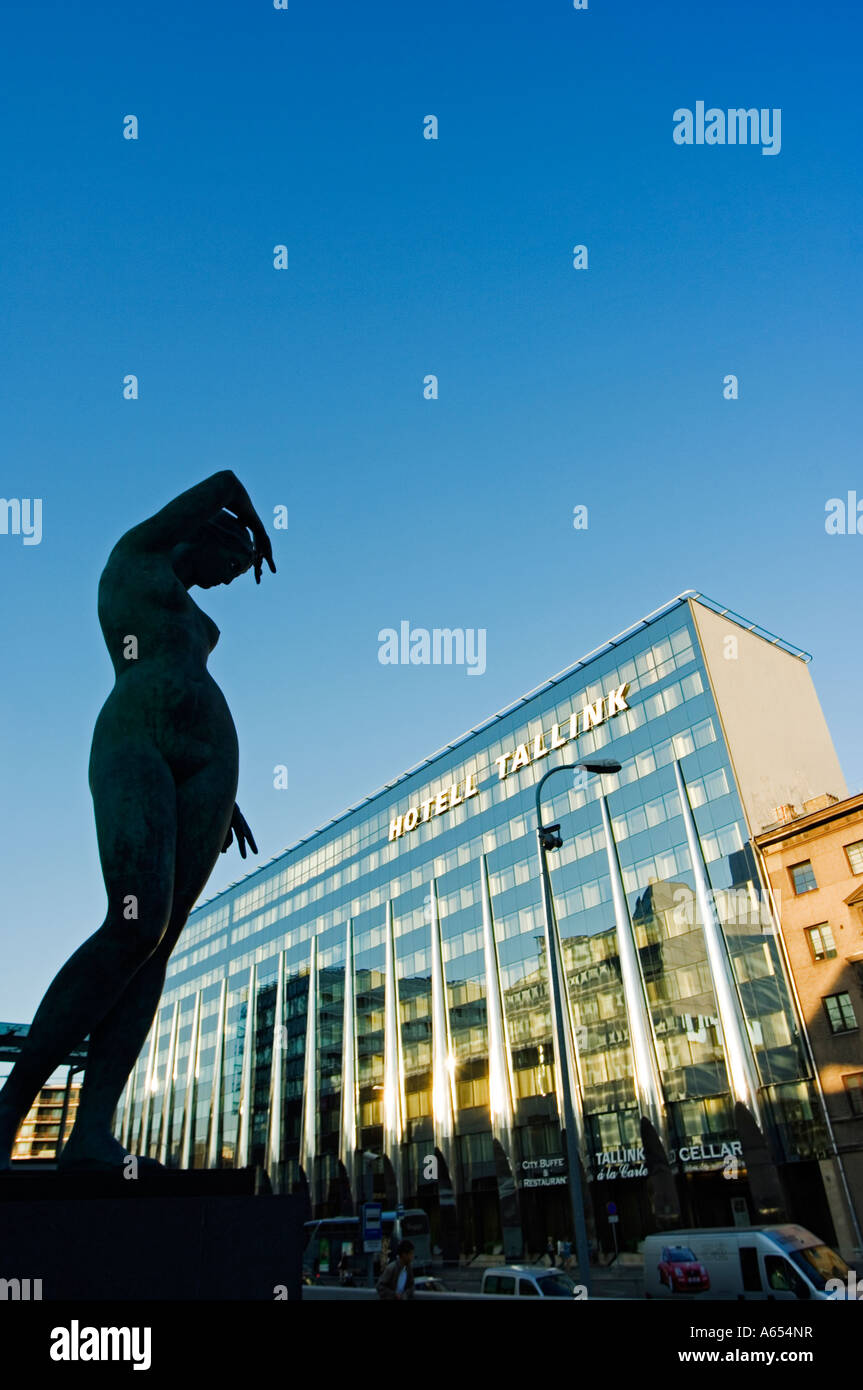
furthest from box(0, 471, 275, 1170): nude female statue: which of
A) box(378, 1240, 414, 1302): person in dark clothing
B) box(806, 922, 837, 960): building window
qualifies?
box(806, 922, 837, 960): building window

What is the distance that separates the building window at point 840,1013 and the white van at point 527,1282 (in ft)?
78.4

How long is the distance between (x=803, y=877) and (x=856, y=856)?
2787 millimetres

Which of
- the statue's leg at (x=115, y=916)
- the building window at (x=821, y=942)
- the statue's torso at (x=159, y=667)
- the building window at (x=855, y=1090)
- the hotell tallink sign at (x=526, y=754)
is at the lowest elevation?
the building window at (x=855, y=1090)

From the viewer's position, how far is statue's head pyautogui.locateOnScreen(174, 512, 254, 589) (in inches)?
299

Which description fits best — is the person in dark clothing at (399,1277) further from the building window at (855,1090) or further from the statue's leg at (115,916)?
the building window at (855,1090)

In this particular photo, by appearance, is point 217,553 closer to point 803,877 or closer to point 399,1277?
point 399,1277

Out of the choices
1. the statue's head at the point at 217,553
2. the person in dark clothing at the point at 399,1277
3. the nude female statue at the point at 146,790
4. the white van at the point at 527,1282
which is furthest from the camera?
the white van at the point at 527,1282

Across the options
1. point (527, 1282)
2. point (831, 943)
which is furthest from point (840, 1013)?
point (527, 1282)

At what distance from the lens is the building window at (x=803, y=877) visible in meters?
42.4

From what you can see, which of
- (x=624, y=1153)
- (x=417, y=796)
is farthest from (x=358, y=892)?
(x=624, y=1153)

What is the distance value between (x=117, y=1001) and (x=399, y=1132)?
59.0 metres

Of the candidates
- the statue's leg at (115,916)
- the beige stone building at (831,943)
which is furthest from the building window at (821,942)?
the statue's leg at (115,916)
